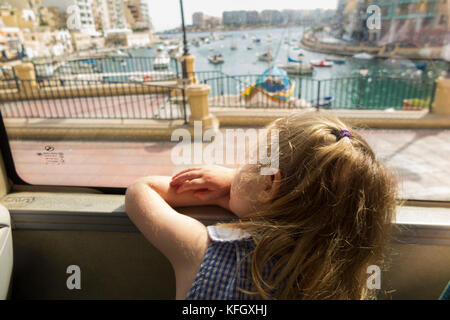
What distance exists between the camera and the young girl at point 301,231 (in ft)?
2.26

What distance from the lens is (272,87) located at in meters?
11.1

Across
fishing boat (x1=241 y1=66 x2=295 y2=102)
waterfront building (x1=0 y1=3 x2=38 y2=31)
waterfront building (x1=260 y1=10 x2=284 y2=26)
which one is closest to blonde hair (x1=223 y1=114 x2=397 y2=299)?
waterfront building (x1=260 y1=10 x2=284 y2=26)

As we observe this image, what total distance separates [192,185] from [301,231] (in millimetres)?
426

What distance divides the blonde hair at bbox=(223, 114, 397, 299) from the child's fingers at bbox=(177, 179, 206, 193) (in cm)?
31

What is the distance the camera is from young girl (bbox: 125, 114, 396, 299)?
69 cm

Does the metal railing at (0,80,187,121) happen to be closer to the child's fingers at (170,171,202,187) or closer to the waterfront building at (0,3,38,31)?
the waterfront building at (0,3,38,31)

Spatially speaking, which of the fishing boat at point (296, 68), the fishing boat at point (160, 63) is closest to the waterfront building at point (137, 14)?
the fishing boat at point (160, 63)

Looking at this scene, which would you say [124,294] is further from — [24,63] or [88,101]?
[24,63]

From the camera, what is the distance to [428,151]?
3582 mm

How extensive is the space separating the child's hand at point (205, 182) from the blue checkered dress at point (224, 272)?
0.28m

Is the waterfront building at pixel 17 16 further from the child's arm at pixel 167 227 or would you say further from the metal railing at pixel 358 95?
the metal railing at pixel 358 95

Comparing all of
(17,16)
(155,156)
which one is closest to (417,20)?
(17,16)

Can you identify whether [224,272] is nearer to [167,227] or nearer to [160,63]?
[167,227]
